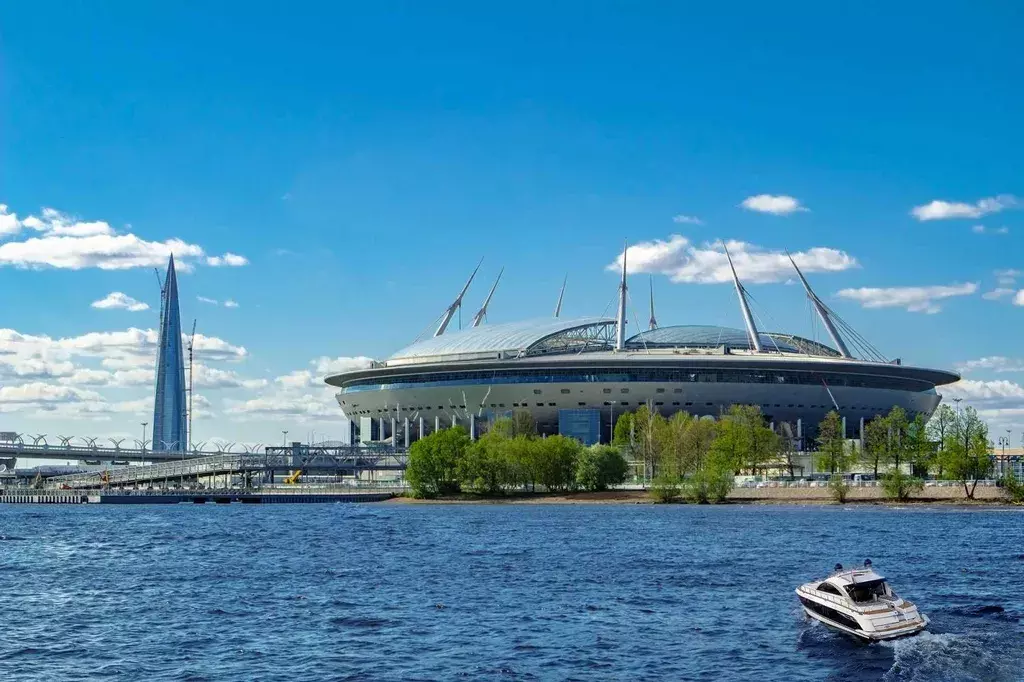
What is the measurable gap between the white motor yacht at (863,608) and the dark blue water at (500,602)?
47 centimetres

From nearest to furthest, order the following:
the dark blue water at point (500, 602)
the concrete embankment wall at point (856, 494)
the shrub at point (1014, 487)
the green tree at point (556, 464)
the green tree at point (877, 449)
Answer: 1. the dark blue water at point (500, 602)
2. the shrub at point (1014, 487)
3. the concrete embankment wall at point (856, 494)
4. the green tree at point (877, 449)
5. the green tree at point (556, 464)

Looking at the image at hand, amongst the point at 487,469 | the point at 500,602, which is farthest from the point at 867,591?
the point at 487,469

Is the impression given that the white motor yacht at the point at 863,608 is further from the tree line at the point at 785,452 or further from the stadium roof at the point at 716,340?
the stadium roof at the point at 716,340

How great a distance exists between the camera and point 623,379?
15588 centimetres

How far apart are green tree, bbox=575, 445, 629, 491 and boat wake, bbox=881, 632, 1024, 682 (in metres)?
81.6

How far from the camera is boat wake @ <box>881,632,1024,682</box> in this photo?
29.8 meters

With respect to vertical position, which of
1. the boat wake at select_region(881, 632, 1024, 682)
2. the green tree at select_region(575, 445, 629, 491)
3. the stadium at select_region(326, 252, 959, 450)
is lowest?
the boat wake at select_region(881, 632, 1024, 682)

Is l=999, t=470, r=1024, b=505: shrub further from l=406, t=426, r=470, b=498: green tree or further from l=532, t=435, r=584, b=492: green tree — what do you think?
l=406, t=426, r=470, b=498: green tree

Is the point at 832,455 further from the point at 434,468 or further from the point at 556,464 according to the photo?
the point at 434,468

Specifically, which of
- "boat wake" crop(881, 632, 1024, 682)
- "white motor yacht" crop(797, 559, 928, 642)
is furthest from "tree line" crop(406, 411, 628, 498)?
"boat wake" crop(881, 632, 1024, 682)

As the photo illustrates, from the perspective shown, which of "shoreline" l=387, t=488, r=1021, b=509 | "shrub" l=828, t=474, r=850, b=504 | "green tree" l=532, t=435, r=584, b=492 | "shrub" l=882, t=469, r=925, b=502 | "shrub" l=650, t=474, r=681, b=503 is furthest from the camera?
"green tree" l=532, t=435, r=584, b=492

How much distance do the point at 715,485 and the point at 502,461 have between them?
21.3 metres

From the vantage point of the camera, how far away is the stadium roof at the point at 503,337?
554 feet

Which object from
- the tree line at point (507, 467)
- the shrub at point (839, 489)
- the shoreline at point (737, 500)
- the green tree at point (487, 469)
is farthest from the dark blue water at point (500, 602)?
the green tree at point (487, 469)
